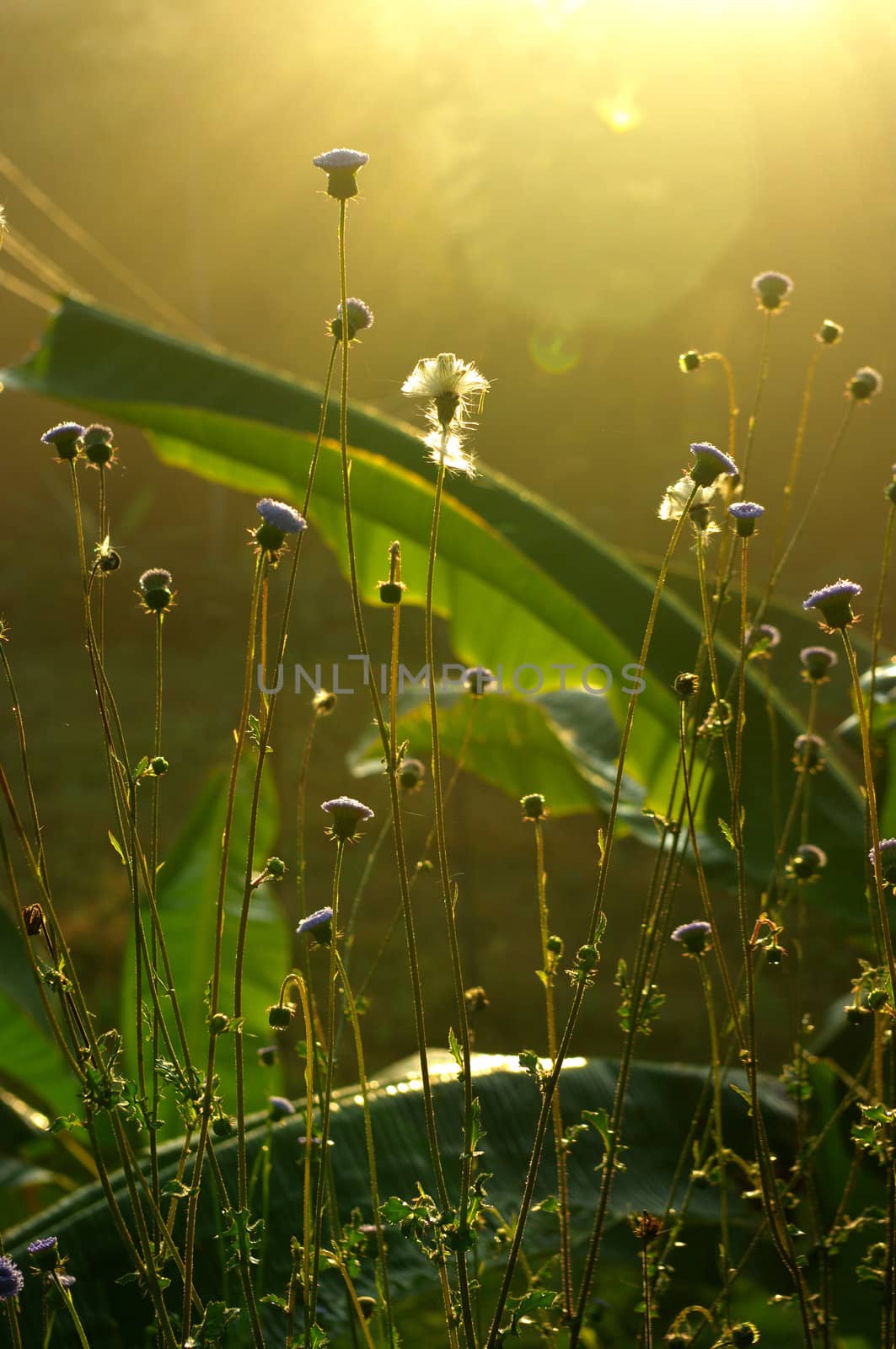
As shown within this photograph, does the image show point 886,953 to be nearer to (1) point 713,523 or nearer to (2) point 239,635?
(1) point 713,523

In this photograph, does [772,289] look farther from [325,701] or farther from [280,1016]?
[280,1016]

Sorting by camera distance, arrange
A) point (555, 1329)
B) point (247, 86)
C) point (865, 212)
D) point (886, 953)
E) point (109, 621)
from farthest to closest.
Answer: point (247, 86)
point (109, 621)
point (865, 212)
point (555, 1329)
point (886, 953)

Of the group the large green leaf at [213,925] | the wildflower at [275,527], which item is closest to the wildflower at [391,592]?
the wildflower at [275,527]

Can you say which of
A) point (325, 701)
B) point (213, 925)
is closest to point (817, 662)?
point (325, 701)

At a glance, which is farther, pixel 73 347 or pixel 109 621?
pixel 109 621

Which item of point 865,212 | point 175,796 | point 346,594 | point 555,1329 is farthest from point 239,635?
point 555,1329

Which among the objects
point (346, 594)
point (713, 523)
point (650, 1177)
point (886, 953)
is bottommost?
point (650, 1177)

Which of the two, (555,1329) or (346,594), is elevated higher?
(346,594)
